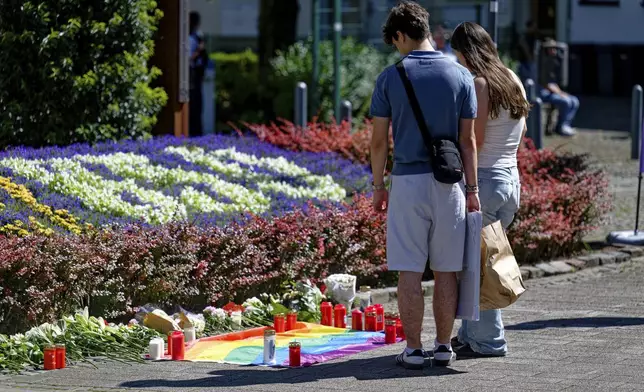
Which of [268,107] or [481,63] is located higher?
[481,63]

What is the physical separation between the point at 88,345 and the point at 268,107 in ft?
54.3

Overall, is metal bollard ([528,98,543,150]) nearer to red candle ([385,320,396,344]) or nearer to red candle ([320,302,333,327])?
red candle ([320,302,333,327])

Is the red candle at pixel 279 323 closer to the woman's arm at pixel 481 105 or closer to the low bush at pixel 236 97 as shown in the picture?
the woman's arm at pixel 481 105

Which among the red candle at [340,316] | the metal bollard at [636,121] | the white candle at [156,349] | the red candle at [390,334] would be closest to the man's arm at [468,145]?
the red candle at [390,334]

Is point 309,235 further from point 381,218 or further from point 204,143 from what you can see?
point 204,143

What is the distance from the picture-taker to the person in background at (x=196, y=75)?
20.5m

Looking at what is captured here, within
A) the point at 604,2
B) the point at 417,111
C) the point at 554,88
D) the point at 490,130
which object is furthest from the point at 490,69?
the point at 604,2

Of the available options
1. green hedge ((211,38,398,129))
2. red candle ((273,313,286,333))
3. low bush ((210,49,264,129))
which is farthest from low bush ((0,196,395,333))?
low bush ((210,49,264,129))

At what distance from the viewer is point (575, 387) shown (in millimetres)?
7332

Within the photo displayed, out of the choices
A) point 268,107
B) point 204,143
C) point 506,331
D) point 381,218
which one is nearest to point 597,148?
point 268,107

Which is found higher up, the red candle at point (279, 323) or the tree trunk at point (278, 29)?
the tree trunk at point (278, 29)

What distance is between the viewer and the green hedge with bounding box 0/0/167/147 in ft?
42.1

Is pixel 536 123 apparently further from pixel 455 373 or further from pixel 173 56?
pixel 455 373

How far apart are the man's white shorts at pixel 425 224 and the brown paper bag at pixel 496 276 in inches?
13.6
